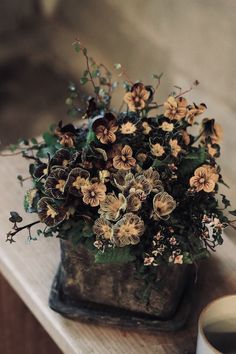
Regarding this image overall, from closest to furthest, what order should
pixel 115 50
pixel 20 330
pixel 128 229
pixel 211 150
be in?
pixel 128 229, pixel 211 150, pixel 20 330, pixel 115 50

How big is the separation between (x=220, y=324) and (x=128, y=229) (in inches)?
6.9

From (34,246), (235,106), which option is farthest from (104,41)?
(34,246)

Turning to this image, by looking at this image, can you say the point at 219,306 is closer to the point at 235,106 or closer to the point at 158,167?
the point at 158,167

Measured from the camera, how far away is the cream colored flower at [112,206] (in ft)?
2.13

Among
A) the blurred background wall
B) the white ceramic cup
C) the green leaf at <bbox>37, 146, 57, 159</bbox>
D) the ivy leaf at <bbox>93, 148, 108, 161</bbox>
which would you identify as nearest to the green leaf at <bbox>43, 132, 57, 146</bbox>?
the green leaf at <bbox>37, 146, 57, 159</bbox>

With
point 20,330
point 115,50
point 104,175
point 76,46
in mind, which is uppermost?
point 115,50

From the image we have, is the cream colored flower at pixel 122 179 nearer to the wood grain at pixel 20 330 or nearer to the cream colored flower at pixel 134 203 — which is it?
the cream colored flower at pixel 134 203

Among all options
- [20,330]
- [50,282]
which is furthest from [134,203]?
[20,330]

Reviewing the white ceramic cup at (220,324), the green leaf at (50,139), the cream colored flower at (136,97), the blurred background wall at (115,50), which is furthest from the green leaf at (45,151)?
the blurred background wall at (115,50)

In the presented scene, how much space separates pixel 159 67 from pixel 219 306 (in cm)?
89

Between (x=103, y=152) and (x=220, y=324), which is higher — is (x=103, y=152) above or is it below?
above

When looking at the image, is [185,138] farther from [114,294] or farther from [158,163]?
[114,294]

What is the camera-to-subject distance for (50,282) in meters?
0.81

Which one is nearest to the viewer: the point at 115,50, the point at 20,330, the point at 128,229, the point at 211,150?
the point at 128,229
